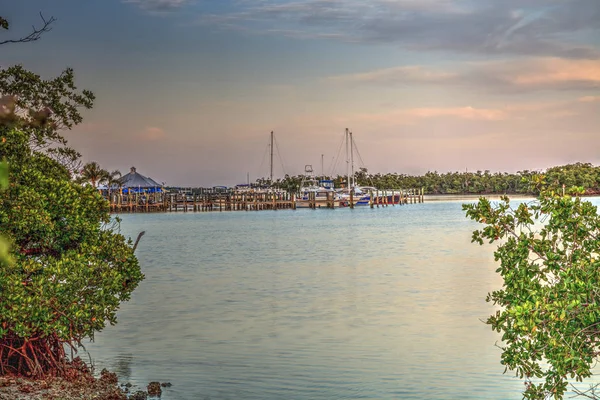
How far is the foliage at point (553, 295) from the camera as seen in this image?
7.49m

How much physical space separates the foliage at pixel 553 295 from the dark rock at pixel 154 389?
6.09 meters

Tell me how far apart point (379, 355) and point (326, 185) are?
161 m

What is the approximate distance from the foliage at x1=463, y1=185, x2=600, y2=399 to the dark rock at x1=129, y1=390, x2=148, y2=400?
5960 mm

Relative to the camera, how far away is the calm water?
13.5 meters

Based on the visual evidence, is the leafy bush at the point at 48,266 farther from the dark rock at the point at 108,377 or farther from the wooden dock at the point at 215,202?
the wooden dock at the point at 215,202

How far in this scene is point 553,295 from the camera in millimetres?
7762

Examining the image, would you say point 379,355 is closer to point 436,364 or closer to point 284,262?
point 436,364

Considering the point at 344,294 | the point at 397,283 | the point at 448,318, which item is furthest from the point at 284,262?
the point at 448,318

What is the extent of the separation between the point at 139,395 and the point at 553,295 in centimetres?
702

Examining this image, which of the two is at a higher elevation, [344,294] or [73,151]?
[73,151]

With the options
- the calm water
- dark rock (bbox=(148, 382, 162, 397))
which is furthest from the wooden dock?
dark rock (bbox=(148, 382, 162, 397))

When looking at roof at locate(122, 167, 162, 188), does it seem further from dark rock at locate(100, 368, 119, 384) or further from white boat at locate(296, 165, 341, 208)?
dark rock at locate(100, 368, 119, 384)

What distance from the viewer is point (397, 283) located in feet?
101

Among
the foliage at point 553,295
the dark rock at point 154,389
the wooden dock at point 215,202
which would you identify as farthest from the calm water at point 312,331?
the wooden dock at point 215,202
